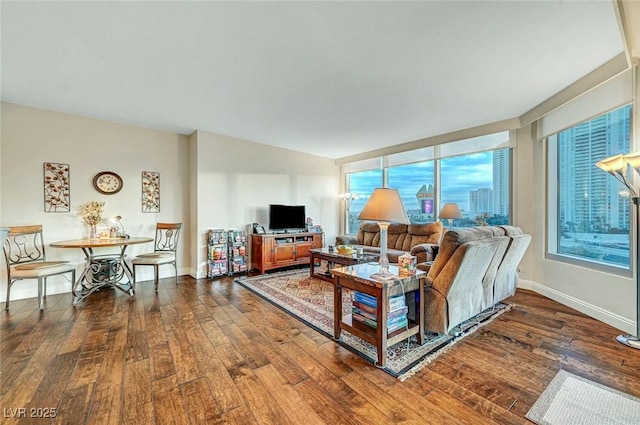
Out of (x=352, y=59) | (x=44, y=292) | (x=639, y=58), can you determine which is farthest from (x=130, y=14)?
(x=639, y=58)

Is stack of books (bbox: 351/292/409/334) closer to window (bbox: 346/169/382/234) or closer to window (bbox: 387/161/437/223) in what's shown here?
window (bbox: 387/161/437/223)

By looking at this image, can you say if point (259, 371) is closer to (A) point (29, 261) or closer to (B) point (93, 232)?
(B) point (93, 232)

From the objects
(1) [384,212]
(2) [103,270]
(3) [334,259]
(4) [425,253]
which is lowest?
(2) [103,270]

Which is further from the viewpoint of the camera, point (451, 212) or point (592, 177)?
point (451, 212)

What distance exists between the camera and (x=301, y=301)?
3.49 meters

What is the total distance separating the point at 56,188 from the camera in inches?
156

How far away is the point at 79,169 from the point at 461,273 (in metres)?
5.36

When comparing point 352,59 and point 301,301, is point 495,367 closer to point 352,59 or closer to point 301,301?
point 301,301

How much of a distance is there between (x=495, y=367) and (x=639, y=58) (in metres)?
3.05

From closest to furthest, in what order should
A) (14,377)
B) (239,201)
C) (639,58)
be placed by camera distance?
1. (14,377)
2. (639,58)
3. (239,201)

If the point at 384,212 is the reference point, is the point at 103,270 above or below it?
below

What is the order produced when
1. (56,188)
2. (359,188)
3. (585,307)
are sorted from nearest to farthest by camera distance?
(585,307) < (56,188) < (359,188)

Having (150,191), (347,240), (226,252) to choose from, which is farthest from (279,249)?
(150,191)

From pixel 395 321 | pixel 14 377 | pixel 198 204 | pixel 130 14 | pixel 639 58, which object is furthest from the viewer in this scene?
pixel 198 204
